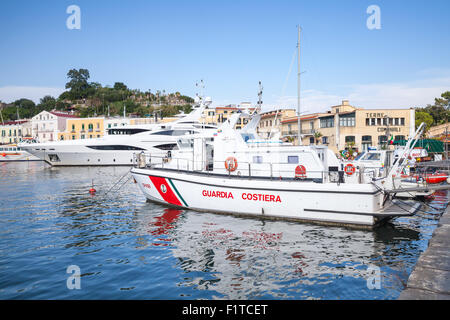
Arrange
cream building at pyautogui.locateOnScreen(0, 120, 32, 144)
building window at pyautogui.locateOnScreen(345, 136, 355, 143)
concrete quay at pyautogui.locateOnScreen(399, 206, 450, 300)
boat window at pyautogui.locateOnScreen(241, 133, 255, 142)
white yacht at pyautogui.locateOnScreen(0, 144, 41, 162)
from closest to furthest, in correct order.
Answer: concrete quay at pyautogui.locateOnScreen(399, 206, 450, 300) < boat window at pyautogui.locateOnScreen(241, 133, 255, 142) < building window at pyautogui.locateOnScreen(345, 136, 355, 143) < white yacht at pyautogui.locateOnScreen(0, 144, 41, 162) < cream building at pyautogui.locateOnScreen(0, 120, 32, 144)

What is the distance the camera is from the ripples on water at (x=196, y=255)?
7516mm

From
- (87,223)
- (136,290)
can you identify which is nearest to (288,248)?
(136,290)

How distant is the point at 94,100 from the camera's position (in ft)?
339

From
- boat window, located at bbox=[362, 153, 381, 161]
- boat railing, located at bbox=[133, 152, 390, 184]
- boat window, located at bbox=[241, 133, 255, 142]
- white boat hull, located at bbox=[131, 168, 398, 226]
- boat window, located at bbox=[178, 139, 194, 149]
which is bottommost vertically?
white boat hull, located at bbox=[131, 168, 398, 226]

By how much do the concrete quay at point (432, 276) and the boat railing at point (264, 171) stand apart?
12.5 ft

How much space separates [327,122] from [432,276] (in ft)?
153

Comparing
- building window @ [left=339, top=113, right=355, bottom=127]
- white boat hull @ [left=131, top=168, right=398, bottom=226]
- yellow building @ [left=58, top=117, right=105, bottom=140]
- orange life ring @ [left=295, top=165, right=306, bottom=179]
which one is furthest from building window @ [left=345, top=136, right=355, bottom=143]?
yellow building @ [left=58, top=117, right=105, bottom=140]

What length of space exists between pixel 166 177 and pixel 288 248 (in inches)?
289

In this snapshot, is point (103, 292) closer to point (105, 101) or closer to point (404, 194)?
point (404, 194)

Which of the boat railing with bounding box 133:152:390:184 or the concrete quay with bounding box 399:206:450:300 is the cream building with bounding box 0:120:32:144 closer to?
the boat railing with bounding box 133:152:390:184

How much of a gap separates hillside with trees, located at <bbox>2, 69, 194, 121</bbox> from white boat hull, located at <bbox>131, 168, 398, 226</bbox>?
81.1 meters

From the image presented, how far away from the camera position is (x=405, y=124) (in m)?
47.0

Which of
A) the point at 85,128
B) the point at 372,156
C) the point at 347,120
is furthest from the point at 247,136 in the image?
the point at 85,128

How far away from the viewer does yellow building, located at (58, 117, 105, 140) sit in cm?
6844
